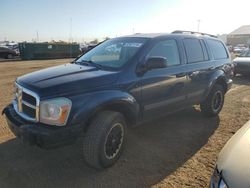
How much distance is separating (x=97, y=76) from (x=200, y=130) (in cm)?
271

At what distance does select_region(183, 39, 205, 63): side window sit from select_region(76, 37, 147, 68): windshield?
113cm

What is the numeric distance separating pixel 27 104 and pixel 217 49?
4605 millimetres

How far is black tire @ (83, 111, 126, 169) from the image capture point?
353cm

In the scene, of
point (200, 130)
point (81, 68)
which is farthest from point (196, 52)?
point (81, 68)

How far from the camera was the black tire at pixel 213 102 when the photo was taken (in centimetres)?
601

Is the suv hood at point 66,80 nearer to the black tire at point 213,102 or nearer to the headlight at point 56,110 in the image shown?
the headlight at point 56,110

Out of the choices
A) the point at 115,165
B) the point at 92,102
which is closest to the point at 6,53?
the point at 115,165

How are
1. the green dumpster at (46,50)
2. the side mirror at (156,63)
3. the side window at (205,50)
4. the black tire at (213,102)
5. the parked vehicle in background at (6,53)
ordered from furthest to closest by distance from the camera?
the green dumpster at (46,50), the parked vehicle in background at (6,53), the black tire at (213,102), the side window at (205,50), the side mirror at (156,63)

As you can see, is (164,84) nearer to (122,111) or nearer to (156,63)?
(156,63)

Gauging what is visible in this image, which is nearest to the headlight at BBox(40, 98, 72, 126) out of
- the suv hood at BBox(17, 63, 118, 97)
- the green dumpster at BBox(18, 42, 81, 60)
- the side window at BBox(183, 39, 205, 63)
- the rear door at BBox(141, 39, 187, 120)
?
the suv hood at BBox(17, 63, 118, 97)

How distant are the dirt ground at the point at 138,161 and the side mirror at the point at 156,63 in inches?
54.6

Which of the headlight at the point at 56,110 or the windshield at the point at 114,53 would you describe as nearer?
the headlight at the point at 56,110

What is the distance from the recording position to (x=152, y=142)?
476 centimetres

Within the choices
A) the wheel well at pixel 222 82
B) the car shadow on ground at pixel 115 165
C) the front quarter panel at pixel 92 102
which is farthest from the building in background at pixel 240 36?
the front quarter panel at pixel 92 102
